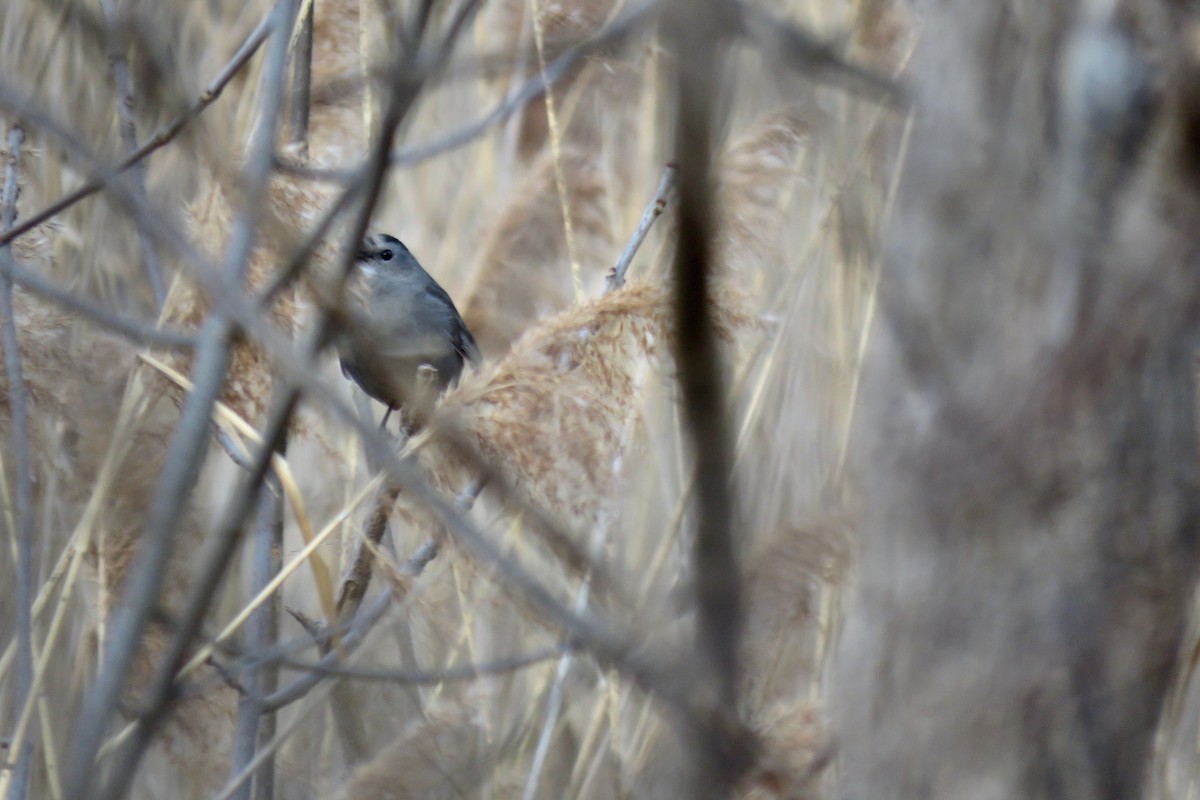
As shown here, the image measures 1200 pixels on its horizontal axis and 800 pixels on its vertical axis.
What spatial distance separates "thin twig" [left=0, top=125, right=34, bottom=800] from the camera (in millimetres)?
1013

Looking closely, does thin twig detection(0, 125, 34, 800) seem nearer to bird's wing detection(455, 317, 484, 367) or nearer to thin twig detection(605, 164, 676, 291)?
thin twig detection(605, 164, 676, 291)

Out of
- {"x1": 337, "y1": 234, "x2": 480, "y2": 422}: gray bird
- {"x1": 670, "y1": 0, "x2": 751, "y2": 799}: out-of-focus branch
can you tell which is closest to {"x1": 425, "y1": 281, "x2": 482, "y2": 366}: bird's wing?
{"x1": 337, "y1": 234, "x2": 480, "y2": 422}: gray bird

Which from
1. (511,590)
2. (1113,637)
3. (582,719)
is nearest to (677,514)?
(511,590)

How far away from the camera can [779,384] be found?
5.69ft

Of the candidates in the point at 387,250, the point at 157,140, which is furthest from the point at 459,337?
the point at 157,140

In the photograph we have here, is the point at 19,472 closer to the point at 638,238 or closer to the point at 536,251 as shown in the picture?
the point at 638,238

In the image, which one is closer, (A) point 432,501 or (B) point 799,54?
(A) point 432,501

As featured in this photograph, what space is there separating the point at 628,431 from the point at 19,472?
0.59 m

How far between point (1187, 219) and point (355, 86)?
0.92 m

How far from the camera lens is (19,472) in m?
1.01

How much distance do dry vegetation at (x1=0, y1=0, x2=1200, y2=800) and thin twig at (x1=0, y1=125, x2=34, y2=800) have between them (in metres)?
0.01

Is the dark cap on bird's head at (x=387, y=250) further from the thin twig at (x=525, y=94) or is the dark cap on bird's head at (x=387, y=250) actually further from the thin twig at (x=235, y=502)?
the thin twig at (x=235, y=502)

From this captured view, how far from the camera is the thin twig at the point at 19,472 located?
101 centimetres

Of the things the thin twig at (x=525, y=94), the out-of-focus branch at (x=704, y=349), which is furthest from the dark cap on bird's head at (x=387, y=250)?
the out-of-focus branch at (x=704, y=349)
